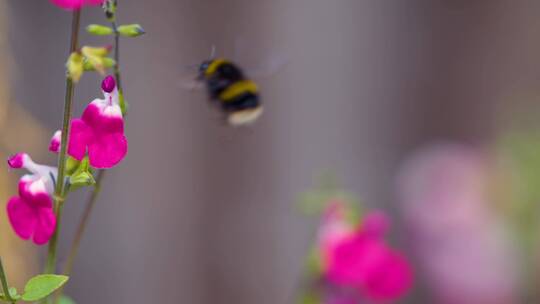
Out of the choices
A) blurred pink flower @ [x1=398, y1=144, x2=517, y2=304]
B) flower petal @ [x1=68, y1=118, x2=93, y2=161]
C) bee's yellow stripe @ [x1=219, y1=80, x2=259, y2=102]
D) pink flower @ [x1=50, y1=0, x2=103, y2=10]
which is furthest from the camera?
blurred pink flower @ [x1=398, y1=144, x2=517, y2=304]

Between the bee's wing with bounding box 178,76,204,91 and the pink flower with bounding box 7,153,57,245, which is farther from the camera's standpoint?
the bee's wing with bounding box 178,76,204,91

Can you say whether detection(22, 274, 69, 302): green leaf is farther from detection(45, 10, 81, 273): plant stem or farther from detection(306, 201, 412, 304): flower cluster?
detection(306, 201, 412, 304): flower cluster

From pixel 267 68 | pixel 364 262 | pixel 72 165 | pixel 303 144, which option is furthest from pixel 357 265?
pixel 303 144

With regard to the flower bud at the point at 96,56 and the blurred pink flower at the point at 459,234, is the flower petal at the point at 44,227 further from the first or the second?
the blurred pink flower at the point at 459,234

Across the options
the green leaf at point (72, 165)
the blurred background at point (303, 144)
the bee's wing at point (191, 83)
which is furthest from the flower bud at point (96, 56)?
the blurred background at point (303, 144)

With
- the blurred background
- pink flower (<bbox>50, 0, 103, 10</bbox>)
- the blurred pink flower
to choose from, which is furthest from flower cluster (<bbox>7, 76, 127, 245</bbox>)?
the blurred pink flower

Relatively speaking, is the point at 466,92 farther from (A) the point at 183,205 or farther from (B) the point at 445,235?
(A) the point at 183,205

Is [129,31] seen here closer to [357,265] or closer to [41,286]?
[41,286]
